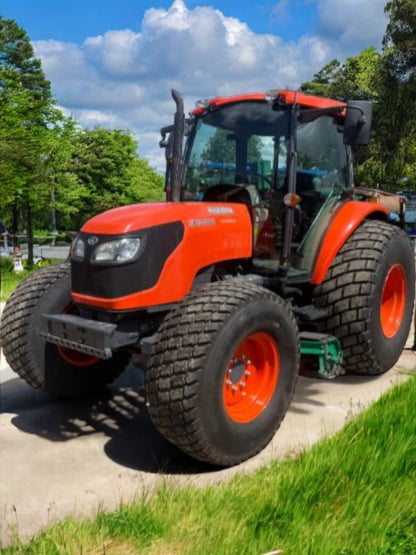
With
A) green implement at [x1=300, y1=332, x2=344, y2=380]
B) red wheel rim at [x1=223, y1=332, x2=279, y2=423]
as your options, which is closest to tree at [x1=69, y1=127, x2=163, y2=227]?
green implement at [x1=300, y1=332, x2=344, y2=380]

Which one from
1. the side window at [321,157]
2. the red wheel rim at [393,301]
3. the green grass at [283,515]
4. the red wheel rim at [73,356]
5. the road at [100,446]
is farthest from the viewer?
the red wheel rim at [393,301]

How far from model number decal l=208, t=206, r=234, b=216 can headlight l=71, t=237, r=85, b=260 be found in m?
0.89

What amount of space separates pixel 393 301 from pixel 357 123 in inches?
77.5

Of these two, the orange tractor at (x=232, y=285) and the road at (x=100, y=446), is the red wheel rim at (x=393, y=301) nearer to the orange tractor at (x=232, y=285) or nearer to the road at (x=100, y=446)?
the orange tractor at (x=232, y=285)

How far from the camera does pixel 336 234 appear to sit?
191 inches

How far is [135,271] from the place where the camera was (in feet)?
12.4

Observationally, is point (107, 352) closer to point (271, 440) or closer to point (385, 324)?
point (271, 440)

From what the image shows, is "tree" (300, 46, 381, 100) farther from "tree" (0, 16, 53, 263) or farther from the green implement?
the green implement

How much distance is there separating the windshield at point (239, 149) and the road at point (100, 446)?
5.72 feet

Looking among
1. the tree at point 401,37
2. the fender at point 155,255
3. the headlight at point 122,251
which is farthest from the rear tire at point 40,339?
the tree at point 401,37

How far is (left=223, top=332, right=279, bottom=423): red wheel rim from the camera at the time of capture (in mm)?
3805

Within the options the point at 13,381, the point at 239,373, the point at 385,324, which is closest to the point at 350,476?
the point at 239,373

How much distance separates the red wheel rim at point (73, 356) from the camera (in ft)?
15.0

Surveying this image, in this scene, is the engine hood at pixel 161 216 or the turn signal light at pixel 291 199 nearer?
the engine hood at pixel 161 216
